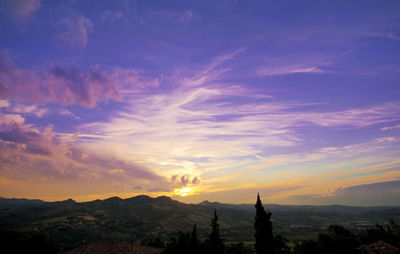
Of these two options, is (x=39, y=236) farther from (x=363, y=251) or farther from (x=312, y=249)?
(x=363, y=251)

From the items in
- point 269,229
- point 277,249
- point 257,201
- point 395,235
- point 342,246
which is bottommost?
point 395,235

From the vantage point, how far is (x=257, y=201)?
173 feet

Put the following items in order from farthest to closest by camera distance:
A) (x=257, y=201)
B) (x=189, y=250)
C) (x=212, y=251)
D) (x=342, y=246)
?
(x=342, y=246), (x=257, y=201), (x=212, y=251), (x=189, y=250)

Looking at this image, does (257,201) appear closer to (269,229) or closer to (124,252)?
(269,229)

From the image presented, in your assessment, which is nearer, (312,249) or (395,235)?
(312,249)

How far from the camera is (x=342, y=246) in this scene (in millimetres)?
68312

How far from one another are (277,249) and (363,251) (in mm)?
42898

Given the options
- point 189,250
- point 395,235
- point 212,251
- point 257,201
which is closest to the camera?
point 189,250

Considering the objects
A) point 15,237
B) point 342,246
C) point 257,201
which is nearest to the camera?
point 257,201

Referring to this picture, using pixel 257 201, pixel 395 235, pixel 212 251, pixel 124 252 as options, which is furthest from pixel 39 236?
pixel 395 235

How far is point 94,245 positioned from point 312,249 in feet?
183

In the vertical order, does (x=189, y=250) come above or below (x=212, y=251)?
above

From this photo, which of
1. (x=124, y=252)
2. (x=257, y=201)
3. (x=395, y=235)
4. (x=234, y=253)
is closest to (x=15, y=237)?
(x=124, y=252)

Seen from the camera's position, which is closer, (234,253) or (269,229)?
(269,229)
